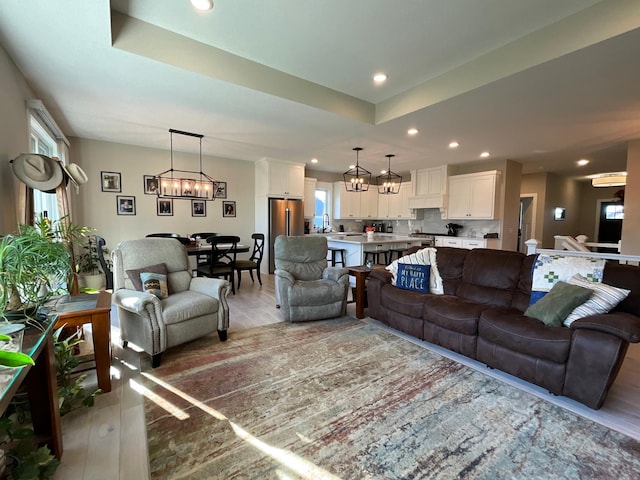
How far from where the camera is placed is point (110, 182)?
17.5ft

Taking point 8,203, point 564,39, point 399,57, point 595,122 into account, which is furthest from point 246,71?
point 595,122

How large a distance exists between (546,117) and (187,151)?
5.94 meters

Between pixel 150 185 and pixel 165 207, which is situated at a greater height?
pixel 150 185

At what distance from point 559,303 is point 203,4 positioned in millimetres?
3502

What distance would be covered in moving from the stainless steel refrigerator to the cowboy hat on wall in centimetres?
406

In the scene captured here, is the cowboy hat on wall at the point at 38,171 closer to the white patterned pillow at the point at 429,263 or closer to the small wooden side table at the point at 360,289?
the small wooden side table at the point at 360,289

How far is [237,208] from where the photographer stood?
673 cm

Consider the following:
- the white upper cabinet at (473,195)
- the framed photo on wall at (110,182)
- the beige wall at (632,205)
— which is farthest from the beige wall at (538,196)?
the framed photo on wall at (110,182)

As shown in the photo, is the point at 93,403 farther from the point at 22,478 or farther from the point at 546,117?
the point at 546,117

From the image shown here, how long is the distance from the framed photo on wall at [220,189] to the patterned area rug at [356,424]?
4312 millimetres

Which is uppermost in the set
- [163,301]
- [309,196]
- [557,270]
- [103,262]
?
[309,196]

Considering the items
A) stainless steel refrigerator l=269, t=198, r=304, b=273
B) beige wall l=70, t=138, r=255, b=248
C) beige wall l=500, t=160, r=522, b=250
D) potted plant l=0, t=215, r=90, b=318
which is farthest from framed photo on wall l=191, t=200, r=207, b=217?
beige wall l=500, t=160, r=522, b=250

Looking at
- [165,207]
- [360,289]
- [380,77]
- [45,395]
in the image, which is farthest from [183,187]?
[45,395]

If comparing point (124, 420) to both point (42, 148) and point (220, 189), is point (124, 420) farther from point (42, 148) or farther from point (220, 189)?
point (220, 189)
